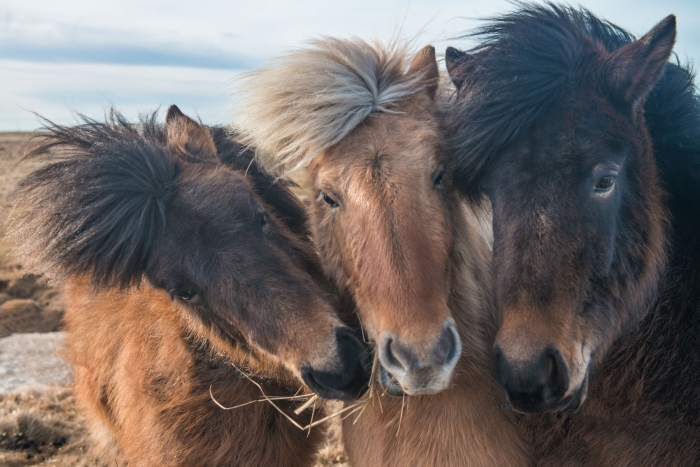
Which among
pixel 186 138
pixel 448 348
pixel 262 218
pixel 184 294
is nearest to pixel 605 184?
pixel 448 348

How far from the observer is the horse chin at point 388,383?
2.59 meters

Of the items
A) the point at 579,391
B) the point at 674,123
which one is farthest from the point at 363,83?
the point at 579,391

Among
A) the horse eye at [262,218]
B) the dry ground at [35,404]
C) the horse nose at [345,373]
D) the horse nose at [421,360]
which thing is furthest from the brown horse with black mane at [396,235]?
the dry ground at [35,404]

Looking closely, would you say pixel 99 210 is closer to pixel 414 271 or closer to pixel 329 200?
pixel 329 200

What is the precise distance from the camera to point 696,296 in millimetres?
2785

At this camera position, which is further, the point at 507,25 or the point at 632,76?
the point at 507,25

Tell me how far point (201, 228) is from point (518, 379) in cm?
159

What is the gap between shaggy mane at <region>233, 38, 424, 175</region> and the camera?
286 cm

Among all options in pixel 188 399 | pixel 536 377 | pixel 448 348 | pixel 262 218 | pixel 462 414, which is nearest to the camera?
pixel 536 377

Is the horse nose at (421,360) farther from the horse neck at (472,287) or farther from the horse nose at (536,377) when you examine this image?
the horse neck at (472,287)

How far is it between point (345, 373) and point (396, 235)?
2.12 ft

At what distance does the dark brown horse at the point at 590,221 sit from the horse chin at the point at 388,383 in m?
0.44

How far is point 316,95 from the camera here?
2.97 metres

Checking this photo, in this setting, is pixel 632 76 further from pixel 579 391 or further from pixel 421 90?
pixel 579 391
